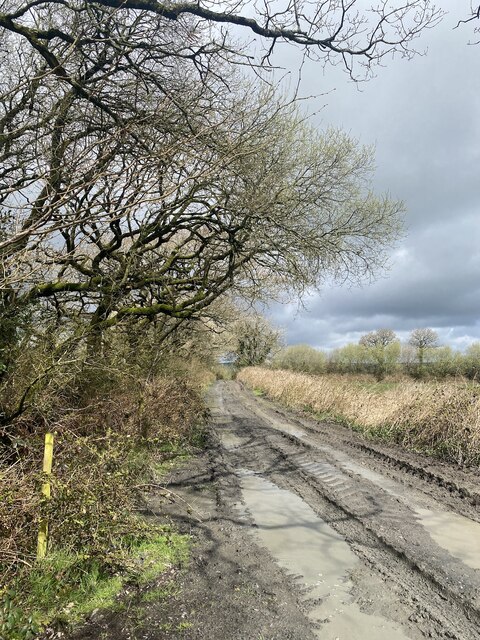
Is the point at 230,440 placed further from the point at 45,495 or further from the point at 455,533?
the point at 45,495

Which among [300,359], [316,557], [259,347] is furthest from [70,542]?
[259,347]

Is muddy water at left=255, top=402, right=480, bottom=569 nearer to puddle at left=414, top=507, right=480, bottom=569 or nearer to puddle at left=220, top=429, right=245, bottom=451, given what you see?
puddle at left=414, top=507, right=480, bottom=569

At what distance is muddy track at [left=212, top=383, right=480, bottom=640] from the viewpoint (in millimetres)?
3998

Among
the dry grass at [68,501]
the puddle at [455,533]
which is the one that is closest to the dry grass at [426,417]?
the puddle at [455,533]

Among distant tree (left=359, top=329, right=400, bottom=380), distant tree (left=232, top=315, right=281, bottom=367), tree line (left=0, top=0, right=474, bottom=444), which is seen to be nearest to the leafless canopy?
tree line (left=0, top=0, right=474, bottom=444)

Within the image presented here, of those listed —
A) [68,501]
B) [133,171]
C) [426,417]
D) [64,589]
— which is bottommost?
[64,589]

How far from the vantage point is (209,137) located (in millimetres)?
5961

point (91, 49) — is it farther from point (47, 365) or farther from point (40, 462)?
point (40, 462)

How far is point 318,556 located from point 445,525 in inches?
86.2

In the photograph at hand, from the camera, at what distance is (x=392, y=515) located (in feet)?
21.6

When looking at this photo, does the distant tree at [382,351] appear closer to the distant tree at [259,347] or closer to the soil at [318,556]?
the distant tree at [259,347]

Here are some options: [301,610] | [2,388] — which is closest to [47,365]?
[2,388]

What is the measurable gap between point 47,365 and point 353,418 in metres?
11.9

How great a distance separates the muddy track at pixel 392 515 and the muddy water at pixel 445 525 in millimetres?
13
